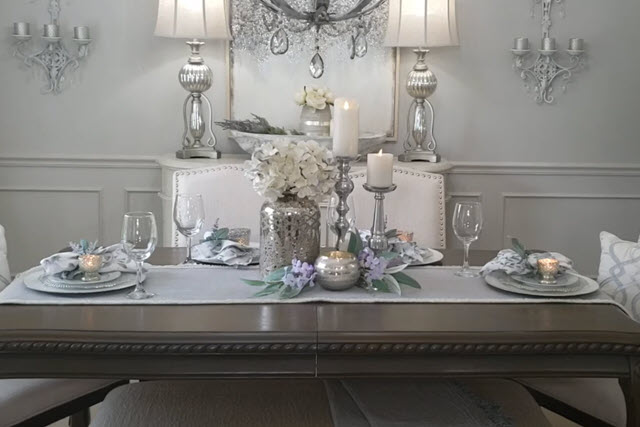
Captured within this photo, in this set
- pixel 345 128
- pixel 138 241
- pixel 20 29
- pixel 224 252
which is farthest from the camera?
pixel 20 29

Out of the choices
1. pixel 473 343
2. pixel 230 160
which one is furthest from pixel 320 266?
pixel 230 160

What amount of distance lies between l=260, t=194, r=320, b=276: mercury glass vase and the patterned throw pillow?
771 millimetres

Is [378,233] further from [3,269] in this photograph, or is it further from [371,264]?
[3,269]

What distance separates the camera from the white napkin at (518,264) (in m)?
2.11

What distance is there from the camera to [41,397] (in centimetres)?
212

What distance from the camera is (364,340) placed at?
1.71 metres

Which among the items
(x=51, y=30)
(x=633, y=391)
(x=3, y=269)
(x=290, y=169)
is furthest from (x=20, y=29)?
(x=633, y=391)

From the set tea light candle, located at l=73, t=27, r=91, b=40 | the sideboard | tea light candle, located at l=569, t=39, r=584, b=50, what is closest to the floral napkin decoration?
the sideboard

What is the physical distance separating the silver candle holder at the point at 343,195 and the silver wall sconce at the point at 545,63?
200 centimetres

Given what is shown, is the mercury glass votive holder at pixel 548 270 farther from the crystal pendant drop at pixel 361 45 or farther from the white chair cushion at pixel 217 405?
the crystal pendant drop at pixel 361 45

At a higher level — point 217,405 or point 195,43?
point 195,43

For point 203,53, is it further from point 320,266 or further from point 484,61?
point 320,266

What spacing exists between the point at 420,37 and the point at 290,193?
5.90 feet

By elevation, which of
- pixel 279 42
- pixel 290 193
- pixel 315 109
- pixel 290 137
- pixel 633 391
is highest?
pixel 279 42
